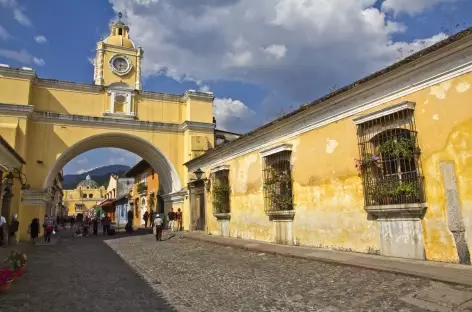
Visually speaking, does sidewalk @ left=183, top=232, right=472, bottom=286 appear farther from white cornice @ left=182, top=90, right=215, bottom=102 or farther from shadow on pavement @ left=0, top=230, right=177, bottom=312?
white cornice @ left=182, top=90, right=215, bottom=102

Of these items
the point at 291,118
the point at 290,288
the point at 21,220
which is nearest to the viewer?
the point at 290,288

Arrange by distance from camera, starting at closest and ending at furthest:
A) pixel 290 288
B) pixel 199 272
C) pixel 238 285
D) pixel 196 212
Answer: pixel 290 288 < pixel 238 285 < pixel 199 272 < pixel 196 212

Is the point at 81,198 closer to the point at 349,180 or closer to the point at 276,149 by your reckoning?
the point at 276,149

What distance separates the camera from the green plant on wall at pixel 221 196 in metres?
14.9

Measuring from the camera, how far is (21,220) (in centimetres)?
1647

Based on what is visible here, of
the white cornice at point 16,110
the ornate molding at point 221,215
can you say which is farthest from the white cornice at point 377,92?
the white cornice at point 16,110

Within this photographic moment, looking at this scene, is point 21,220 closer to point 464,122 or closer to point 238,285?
point 238,285

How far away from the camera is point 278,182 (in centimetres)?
1116

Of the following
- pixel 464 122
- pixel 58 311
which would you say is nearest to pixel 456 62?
pixel 464 122

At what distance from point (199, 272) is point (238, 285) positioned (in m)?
1.63

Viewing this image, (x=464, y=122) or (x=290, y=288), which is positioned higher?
(x=464, y=122)

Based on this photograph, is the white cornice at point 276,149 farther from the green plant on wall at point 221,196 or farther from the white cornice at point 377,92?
the green plant on wall at point 221,196

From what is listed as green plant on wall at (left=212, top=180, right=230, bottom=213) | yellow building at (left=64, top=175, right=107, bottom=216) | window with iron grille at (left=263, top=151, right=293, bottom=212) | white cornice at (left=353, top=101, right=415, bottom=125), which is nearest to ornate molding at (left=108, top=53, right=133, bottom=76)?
green plant on wall at (left=212, top=180, right=230, bottom=213)

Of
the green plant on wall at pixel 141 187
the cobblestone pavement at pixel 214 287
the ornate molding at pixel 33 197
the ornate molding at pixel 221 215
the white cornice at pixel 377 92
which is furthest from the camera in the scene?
the green plant on wall at pixel 141 187
